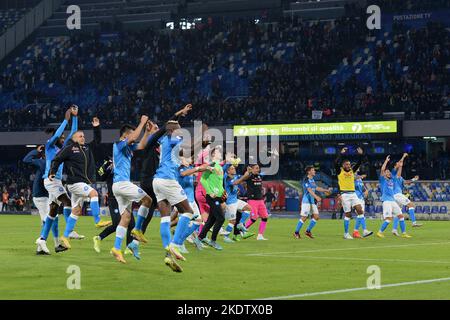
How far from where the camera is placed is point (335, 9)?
66562 mm

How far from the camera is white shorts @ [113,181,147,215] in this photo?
17312mm

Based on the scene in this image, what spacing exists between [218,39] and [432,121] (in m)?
22.4

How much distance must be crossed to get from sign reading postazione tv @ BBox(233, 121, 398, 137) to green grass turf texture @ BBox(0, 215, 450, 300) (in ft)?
89.3

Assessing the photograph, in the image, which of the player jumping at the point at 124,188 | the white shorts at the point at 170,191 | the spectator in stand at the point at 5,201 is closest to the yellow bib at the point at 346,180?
the player jumping at the point at 124,188

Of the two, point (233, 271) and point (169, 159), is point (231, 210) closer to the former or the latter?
point (169, 159)

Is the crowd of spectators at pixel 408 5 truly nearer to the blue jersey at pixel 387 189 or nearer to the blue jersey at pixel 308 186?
the blue jersey at pixel 387 189

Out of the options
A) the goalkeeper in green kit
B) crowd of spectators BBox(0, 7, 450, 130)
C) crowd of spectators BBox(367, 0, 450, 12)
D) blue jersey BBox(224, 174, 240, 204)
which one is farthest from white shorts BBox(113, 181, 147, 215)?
crowd of spectators BBox(367, 0, 450, 12)

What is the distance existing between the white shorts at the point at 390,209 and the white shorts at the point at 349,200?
2.33 m

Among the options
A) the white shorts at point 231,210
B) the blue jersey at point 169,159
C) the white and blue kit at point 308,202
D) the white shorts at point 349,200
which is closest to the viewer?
the blue jersey at point 169,159

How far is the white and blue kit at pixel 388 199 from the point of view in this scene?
30.1 meters
